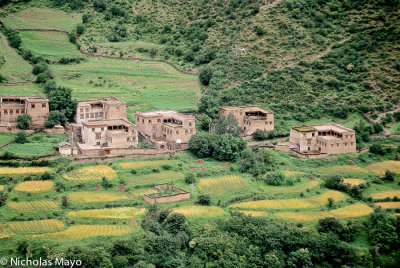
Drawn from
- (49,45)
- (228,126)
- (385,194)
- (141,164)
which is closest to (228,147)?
(228,126)

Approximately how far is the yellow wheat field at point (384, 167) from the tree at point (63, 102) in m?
35.8

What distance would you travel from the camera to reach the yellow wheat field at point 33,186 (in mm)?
55625

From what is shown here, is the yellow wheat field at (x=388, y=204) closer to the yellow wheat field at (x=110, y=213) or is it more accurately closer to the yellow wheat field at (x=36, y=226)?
the yellow wheat field at (x=110, y=213)

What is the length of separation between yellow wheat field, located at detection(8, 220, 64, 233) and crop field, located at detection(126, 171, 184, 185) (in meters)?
10.7

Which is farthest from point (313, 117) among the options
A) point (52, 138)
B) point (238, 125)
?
point (52, 138)

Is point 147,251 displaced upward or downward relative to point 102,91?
downward

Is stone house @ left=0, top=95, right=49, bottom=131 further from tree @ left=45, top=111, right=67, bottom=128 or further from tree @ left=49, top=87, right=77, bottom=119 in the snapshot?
tree @ left=49, top=87, right=77, bottom=119

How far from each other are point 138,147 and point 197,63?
28359 millimetres

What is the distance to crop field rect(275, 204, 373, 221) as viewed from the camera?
193 feet

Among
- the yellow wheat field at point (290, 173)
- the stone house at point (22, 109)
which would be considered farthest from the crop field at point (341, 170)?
the stone house at point (22, 109)

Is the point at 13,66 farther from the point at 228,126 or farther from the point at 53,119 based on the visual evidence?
the point at 228,126

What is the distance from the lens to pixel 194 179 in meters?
62.8

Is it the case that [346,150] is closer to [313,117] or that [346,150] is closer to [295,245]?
[313,117]

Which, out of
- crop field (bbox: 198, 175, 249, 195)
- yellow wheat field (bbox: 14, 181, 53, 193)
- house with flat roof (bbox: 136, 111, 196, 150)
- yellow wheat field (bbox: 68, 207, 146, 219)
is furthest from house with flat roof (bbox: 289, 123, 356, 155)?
yellow wheat field (bbox: 14, 181, 53, 193)
